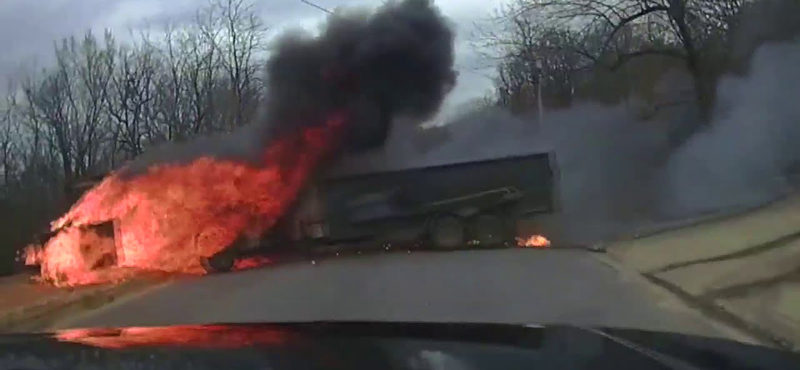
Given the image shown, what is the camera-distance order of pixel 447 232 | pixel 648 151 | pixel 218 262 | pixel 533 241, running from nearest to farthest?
1. pixel 218 262
2. pixel 447 232
3. pixel 533 241
4. pixel 648 151

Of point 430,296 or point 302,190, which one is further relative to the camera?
point 302,190

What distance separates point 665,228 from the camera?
24094mm

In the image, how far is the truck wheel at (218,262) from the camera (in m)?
23.7

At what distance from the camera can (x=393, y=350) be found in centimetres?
375

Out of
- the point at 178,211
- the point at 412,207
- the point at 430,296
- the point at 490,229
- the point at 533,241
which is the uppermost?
the point at 178,211

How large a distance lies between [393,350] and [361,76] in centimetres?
2277

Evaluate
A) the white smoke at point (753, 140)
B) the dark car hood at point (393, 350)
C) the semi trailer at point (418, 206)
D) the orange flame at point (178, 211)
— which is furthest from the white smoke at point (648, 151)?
the dark car hood at point (393, 350)

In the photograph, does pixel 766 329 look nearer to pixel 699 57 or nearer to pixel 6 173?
pixel 699 57

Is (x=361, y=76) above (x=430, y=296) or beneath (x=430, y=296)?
above

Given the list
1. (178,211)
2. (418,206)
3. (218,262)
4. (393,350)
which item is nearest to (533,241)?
(418,206)

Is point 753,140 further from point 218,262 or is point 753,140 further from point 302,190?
point 218,262

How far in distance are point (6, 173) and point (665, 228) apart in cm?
3374

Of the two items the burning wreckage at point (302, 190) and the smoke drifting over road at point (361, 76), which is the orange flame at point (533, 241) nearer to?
the burning wreckage at point (302, 190)

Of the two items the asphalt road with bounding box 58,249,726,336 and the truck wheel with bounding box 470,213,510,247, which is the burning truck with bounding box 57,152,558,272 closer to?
the truck wheel with bounding box 470,213,510,247
